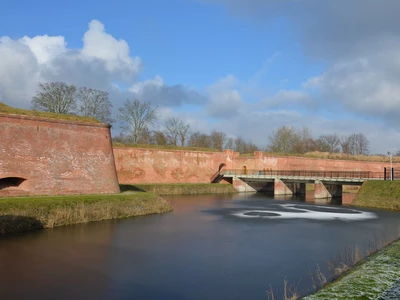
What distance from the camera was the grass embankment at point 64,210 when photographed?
425 inches

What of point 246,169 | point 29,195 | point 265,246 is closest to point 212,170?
point 246,169

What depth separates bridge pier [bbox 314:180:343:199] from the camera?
25.9 m

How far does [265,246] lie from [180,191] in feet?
58.8

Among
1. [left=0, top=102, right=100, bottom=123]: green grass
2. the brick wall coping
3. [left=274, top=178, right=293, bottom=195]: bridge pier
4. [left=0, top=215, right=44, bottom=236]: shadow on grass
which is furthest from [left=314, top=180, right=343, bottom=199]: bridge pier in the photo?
[left=0, top=215, right=44, bottom=236]: shadow on grass

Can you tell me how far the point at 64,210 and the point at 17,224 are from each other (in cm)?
168

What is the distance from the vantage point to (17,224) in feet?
35.4

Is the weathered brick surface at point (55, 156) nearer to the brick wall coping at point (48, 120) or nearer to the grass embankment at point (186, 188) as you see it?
the brick wall coping at point (48, 120)

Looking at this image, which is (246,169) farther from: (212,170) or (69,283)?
(69,283)

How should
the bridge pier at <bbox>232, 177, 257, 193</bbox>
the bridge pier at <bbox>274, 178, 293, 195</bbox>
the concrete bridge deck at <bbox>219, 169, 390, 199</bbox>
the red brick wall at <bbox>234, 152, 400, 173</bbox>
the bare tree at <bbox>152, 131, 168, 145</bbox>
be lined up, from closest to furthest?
the concrete bridge deck at <bbox>219, 169, 390, 199</bbox> < the bridge pier at <bbox>274, 178, 293, 195</bbox> < the bridge pier at <bbox>232, 177, 257, 193</bbox> < the red brick wall at <bbox>234, 152, 400, 173</bbox> < the bare tree at <bbox>152, 131, 168, 145</bbox>

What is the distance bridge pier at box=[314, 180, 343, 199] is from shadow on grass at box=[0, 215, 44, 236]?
66.1 feet

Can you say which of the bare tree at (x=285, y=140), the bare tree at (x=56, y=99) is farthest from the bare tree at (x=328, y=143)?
the bare tree at (x=56, y=99)

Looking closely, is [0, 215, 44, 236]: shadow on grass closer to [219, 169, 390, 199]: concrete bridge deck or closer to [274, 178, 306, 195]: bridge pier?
[219, 169, 390, 199]: concrete bridge deck

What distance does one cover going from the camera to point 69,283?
6863 mm

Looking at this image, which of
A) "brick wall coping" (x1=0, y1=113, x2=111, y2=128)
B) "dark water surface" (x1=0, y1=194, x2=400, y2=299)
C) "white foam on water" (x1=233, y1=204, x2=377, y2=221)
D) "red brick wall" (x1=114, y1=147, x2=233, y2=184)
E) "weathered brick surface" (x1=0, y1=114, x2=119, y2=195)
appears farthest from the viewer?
"red brick wall" (x1=114, y1=147, x2=233, y2=184)
